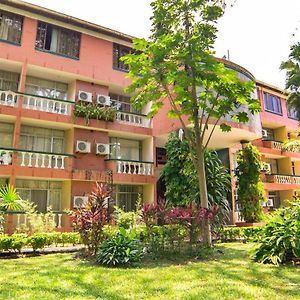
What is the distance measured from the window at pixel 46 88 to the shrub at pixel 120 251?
386 inches

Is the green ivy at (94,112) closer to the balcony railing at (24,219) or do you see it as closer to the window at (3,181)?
the window at (3,181)

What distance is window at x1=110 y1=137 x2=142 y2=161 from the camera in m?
17.2

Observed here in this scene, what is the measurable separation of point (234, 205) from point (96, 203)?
41.1 feet

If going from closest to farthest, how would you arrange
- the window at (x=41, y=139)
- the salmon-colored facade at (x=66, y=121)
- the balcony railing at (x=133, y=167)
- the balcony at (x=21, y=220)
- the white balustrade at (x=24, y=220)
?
the balcony at (x=21, y=220)
the white balustrade at (x=24, y=220)
the salmon-colored facade at (x=66, y=121)
the window at (x=41, y=139)
the balcony railing at (x=133, y=167)

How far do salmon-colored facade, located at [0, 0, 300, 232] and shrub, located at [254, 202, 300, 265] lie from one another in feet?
25.7

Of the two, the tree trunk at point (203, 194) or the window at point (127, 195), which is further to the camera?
the window at point (127, 195)

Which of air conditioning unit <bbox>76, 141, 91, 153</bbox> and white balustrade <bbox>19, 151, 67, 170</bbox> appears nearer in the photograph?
white balustrade <bbox>19, 151, 67, 170</bbox>

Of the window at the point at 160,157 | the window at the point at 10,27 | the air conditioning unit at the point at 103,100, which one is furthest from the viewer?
the window at the point at 160,157

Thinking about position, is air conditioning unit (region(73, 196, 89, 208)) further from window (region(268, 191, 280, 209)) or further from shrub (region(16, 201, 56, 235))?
window (region(268, 191, 280, 209))

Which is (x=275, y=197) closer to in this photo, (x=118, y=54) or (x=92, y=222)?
(x=118, y=54)

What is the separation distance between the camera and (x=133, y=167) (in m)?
16.2

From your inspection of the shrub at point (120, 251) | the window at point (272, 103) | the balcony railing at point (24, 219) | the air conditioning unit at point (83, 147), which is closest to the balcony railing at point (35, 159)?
the air conditioning unit at point (83, 147)

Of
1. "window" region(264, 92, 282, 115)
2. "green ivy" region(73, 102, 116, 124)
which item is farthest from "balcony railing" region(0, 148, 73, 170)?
"window" region(264, 92, 282, 115)

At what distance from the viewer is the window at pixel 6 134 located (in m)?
14.5
